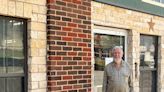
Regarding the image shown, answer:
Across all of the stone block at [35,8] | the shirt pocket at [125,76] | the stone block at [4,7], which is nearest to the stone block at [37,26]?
the stone block at [35,8]

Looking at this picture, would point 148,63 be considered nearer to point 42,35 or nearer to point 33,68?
point 42,35

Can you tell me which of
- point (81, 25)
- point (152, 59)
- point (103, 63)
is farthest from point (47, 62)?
point (152, 59)

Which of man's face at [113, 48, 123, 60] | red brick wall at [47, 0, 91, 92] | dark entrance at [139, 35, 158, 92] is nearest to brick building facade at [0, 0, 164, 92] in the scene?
red brick wall at [47, 0, 91, 92]

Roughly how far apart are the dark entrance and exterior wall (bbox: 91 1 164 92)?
117 millimetres

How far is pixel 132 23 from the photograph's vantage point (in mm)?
8109

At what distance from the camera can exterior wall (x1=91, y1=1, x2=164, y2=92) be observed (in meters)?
7.11

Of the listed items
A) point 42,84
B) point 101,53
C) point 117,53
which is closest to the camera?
point 42,84

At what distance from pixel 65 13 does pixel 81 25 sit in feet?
1.51

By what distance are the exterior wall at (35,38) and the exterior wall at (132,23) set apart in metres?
1.48

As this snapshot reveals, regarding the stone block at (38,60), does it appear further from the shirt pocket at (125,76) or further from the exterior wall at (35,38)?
the shirt pocket at (125,76)

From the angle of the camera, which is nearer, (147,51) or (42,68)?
(42,68)

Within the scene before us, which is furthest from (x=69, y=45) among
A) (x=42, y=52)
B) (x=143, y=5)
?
(x=143, y=5)

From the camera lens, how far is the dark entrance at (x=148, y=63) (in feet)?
28.6

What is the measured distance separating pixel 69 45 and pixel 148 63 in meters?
3.42
